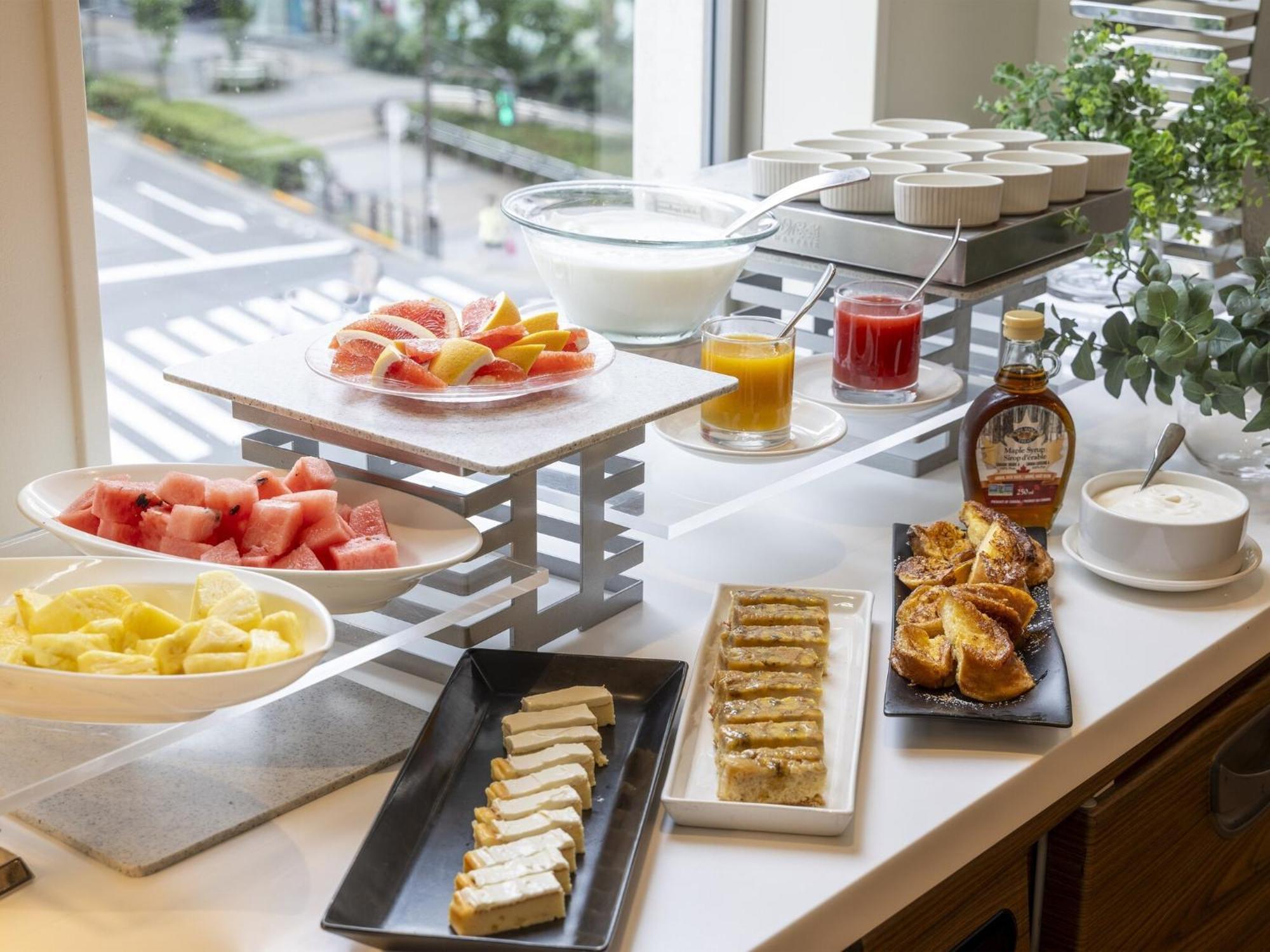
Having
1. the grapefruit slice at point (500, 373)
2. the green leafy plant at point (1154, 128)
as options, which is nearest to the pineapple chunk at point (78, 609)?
the grapefruit slice at point (500, 373)

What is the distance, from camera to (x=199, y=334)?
5.33 feet

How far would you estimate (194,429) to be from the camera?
1.60 meters

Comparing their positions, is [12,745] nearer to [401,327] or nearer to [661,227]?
[401,327]

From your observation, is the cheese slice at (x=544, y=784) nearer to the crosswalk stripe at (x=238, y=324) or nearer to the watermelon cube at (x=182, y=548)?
the watermelon cube at (x=182, y=548)

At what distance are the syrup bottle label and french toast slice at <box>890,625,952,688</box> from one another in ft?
0.95

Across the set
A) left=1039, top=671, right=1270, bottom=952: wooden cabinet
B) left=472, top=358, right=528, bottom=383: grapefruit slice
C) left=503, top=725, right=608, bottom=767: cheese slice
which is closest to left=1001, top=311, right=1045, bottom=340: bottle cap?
left=1039, top=671, right=1270, bottom=952: wooden cabinet

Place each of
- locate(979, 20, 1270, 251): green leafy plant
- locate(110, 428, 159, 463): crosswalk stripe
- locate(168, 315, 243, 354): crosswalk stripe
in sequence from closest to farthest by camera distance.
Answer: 1. locate(110, 428, 159, 463): crosswalk stripe
2. locate(168, 315, 243, 354): crosswalk stripe
3. locate(979, 20, 1270, 251): green leafy plant

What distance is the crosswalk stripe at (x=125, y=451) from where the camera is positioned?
148 centimetres

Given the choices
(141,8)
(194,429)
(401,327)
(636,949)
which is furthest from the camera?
(194,429)

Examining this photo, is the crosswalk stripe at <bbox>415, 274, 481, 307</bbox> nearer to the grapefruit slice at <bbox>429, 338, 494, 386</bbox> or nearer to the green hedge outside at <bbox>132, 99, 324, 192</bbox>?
the green hedge outside at <bbox>132, 99, 324, 192</bbox>

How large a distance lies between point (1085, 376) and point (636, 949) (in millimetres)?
890

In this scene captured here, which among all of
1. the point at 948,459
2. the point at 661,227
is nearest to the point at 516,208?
the point at 661,227

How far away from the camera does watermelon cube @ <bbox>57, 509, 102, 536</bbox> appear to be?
103 cm

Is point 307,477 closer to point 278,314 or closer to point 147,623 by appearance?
point 147,623
